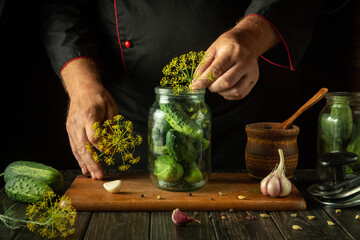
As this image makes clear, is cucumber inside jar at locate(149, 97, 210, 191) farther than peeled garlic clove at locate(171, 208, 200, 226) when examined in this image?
Yes

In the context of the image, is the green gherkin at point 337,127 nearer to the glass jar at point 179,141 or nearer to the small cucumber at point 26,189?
the glass jar at point 179,141

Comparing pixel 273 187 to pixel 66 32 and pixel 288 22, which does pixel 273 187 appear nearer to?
pixel 288 22

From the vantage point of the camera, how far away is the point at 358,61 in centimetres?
200

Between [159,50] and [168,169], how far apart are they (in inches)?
24.8

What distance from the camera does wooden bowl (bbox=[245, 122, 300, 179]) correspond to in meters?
1.37

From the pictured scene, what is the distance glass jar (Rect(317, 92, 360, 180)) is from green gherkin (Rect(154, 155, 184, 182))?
47cm

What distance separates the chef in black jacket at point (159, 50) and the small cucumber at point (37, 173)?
0.46ft

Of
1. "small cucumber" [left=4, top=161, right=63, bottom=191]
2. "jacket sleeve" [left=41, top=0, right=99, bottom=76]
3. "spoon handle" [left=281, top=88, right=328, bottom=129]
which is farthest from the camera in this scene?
"jacket sleeve" [left=41, top=0, right=99, bottom=76]

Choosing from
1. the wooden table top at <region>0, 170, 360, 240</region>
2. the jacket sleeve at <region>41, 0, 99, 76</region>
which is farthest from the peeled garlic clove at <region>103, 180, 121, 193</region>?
the jacket sleeve at <region>41, 0, 99, 76</region>

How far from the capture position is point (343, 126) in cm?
133

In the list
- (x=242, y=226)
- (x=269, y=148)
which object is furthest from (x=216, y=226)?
(x=269, y=148)

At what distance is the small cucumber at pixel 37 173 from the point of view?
1305 millimetres

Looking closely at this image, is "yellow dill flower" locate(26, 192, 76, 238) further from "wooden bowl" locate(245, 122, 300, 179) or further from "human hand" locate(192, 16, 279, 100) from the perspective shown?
"wooden bowl" locate(245, 122, 300, 179)

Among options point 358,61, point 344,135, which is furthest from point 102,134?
point 358,61
